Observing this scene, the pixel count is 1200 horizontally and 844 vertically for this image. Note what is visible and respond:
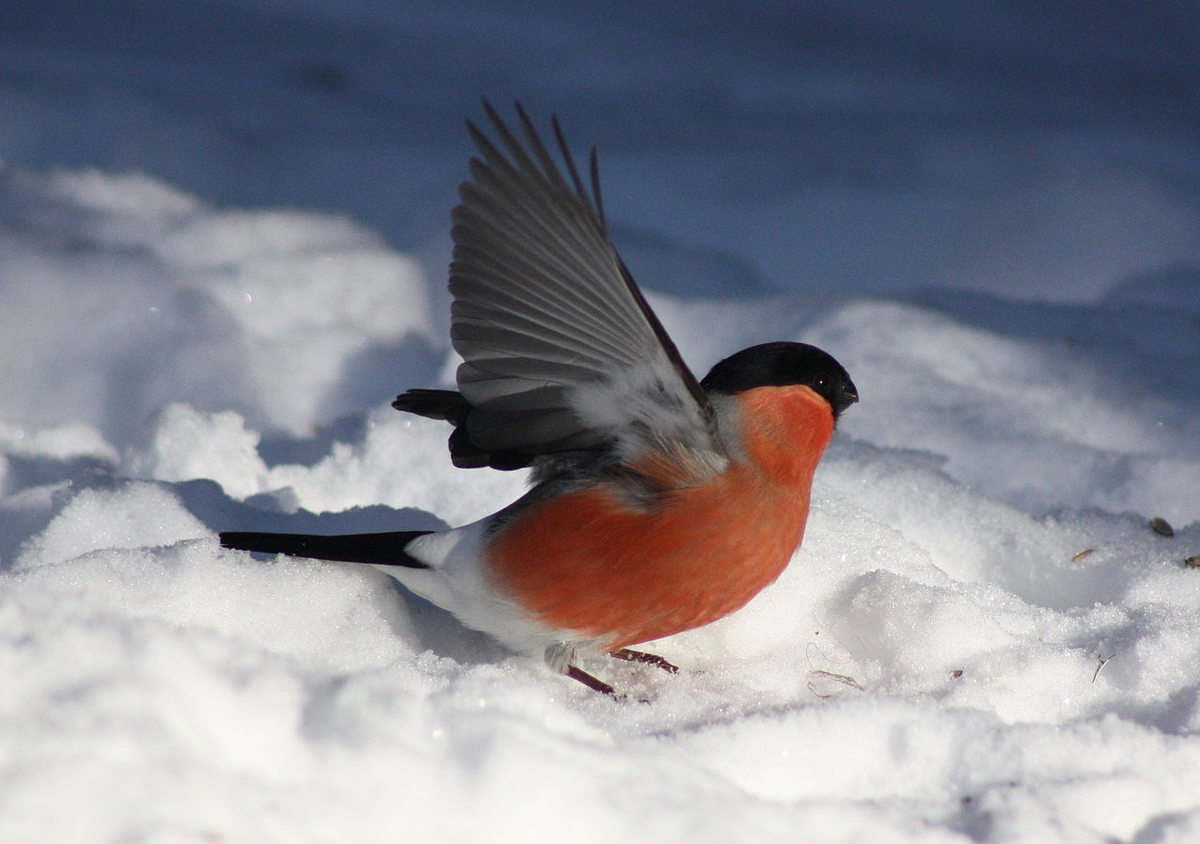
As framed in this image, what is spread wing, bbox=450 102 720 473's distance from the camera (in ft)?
4.99

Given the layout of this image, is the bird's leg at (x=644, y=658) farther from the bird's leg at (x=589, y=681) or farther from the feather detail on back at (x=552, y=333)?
the feather detail on back at (x=552, y=333)

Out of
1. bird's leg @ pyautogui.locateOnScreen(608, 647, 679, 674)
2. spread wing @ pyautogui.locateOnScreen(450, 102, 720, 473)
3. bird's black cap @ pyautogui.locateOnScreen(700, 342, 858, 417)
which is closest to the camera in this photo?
spread wing @ pyautogui.locateOnScreen(450, 102, 720, 473)

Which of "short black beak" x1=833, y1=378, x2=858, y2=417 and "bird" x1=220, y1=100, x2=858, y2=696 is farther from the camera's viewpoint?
"short black beak" x1=833, y1=378, x2=858, y2=417

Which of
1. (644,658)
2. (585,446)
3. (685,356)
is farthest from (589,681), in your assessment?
(685,356)

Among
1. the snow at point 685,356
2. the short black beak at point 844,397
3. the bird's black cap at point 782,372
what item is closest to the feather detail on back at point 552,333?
the bird's black cap at point 782,372

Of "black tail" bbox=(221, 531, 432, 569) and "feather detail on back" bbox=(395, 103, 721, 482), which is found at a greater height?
"feather detail on back" bbox=(395, 103, 721, 482)

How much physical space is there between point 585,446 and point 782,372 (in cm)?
36

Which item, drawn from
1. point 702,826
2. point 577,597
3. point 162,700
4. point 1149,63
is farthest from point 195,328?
point 1149,63

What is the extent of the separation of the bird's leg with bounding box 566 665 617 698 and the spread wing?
1.27 feet

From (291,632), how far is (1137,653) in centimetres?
144

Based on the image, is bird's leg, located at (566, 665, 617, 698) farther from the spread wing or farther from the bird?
the spread wing

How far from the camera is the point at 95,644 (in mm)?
1258

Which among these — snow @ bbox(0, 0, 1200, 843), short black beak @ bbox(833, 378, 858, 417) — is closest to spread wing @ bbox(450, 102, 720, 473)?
short black beak @ bbox(833, 378, 858, 417)

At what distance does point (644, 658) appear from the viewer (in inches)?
77.9
